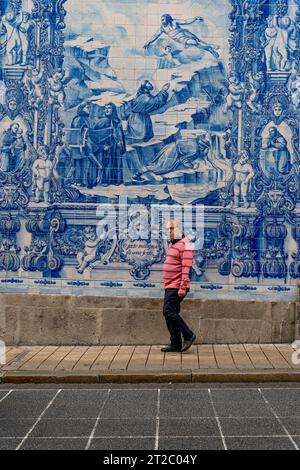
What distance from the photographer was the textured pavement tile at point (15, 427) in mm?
5977

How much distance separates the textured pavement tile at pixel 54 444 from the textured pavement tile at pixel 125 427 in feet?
0.89

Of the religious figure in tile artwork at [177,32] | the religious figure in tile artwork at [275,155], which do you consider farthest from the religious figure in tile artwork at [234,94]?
the religious figure in tile artwork at [177,32]

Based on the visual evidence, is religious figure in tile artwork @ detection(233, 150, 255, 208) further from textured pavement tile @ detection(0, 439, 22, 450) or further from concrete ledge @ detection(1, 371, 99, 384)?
textured pavement tile @ detection(0, 439, 22, 450)

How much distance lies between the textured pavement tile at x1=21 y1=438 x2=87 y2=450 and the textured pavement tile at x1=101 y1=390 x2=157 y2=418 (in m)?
0.85

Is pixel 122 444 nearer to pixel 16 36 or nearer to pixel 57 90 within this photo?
pixel 57 90

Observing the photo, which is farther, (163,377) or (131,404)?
(163,377)

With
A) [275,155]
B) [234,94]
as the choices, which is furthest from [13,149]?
[275,155]

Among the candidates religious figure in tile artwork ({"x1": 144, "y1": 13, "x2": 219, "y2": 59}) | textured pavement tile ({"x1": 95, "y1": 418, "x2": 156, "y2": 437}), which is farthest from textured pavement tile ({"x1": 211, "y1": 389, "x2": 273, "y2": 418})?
religious figure in tile artwork ({"x1": 144, "y1": 13, "x2": 219, "y2": 59})

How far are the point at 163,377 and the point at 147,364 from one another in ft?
1.93

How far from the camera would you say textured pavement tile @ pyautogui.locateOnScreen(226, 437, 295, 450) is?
5482 millimetres

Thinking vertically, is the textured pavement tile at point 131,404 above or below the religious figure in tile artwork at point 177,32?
below

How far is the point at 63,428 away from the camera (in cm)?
617

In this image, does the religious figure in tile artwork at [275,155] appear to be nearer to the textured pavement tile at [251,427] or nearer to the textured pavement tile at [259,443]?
the textured pavement tile at [251,427]
